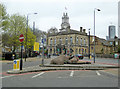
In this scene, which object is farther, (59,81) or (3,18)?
(3,18)

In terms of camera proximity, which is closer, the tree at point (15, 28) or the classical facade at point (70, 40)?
the tree at point (15, 28)

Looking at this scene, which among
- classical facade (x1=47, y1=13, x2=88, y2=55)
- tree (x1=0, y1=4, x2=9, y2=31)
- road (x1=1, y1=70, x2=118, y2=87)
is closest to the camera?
road (x1=1, y1=70, x2=118, y2=87)

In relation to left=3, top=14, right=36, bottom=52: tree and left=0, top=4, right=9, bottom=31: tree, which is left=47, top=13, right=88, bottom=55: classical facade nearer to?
left=3, top=14, right=36, bottom=52: tree

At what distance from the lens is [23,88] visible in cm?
786

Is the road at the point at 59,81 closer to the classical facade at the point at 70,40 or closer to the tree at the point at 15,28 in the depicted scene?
the tree at the point at 15,28

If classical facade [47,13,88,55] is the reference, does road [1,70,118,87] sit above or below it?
below

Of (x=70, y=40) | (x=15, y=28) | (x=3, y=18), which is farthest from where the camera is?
(x=70, y=40)

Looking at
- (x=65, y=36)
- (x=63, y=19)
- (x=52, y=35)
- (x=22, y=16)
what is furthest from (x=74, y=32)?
(x=22, y=16)

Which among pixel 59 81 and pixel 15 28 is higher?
pixel 15 28

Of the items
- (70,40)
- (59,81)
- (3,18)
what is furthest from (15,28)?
(70,40)

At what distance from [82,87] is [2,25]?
108 ft

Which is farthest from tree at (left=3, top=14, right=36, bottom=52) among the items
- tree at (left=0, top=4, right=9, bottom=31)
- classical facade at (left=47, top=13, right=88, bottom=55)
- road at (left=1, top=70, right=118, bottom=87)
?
classical facade at (left=47, top=13, right=88, bottom=55)

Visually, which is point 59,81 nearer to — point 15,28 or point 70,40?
point 15,28

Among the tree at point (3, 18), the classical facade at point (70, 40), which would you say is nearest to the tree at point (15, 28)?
the tree at point (3, 18)
